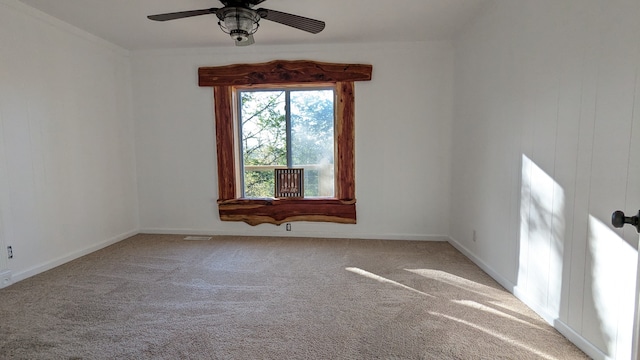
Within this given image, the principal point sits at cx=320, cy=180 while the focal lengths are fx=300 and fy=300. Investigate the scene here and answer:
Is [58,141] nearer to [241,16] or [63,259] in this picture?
[63,259]

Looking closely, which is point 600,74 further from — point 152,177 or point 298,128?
point 152,177

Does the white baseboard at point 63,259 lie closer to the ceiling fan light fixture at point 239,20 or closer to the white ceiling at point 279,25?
the white ceiling at point 279,25

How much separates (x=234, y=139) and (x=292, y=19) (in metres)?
2.11

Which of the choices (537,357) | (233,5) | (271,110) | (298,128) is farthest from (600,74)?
(271,110)

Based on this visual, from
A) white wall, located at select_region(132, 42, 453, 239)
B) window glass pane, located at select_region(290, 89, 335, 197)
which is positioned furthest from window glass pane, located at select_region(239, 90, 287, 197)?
white wall, located at select_region(132, 42, 453, 239)

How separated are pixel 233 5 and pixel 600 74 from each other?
2.41 meters

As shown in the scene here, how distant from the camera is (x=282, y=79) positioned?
3.92m

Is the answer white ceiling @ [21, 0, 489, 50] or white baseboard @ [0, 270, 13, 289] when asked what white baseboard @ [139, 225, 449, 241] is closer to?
white baseboard @ [0, 270, 13, 289]

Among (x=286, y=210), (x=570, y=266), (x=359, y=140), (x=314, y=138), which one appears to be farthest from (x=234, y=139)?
(x=570, y=266)

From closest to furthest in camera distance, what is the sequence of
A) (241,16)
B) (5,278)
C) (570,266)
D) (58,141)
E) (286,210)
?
(570,266) < (241,16) < (5,278) < (58,141) < (286,210)

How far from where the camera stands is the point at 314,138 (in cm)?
408

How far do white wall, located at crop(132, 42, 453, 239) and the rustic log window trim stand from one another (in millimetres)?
110

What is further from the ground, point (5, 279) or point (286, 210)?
point (286, 210)

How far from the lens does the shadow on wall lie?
1.45 metres
